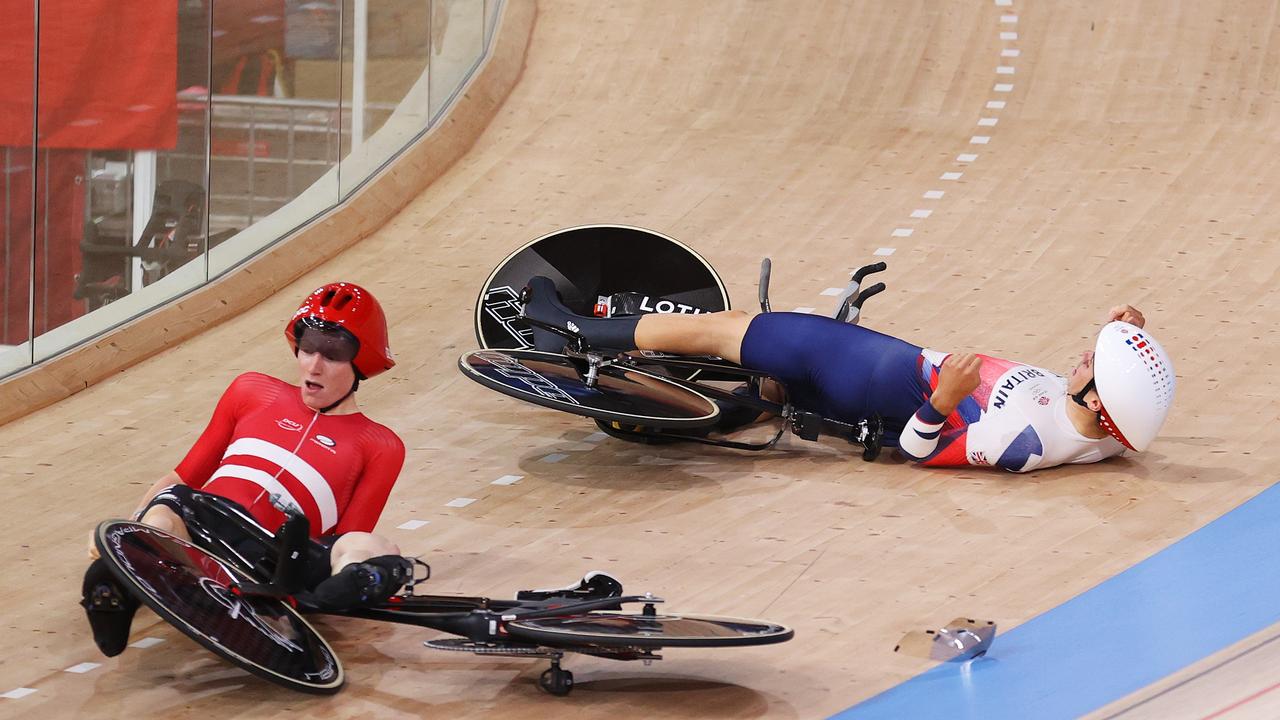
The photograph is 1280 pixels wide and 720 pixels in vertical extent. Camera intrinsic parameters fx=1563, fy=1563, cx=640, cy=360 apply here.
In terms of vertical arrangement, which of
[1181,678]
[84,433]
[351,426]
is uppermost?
[351,426]

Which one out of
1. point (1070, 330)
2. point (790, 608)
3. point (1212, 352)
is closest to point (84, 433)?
point (790, 608)

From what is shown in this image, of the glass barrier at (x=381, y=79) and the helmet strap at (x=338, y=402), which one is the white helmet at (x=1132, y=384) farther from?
the glass barrier at (x=381, y=79)

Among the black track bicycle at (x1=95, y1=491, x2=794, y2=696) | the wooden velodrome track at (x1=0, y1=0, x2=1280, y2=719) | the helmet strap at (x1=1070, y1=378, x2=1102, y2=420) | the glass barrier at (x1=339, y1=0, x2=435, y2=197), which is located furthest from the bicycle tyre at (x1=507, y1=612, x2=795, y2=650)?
the glass barrier at (x1=339, y1=0, x2=435, y2=197)

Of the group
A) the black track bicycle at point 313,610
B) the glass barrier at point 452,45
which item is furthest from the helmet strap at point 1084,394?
the glass barrier at point 452,45

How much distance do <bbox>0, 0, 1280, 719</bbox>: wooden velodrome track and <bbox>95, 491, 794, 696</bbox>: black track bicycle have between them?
127 mm

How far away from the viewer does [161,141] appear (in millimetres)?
6035

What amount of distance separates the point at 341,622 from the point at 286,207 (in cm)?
351

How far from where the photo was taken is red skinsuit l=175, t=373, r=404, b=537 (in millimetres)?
3570

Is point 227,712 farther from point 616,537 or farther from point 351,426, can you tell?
point 616,537

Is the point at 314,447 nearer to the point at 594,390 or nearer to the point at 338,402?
the point at 338,402

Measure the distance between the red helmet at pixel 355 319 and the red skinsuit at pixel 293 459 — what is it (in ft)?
0.46

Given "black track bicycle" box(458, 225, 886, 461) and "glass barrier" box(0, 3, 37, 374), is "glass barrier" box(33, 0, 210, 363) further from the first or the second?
"black track bicycle" box(458, 225, 886, 461)

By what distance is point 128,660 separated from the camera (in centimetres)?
345

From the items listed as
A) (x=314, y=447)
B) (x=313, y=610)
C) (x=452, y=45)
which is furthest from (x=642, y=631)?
(x=452, y=45)
